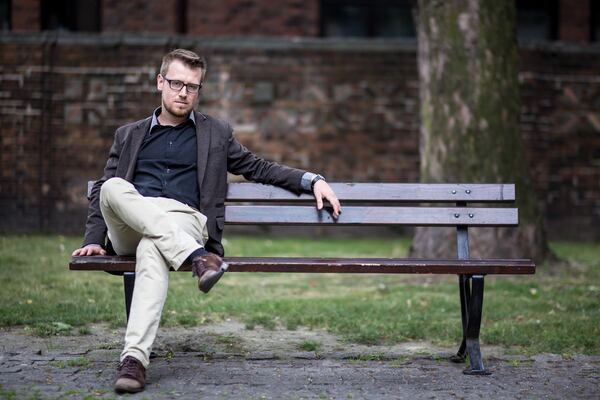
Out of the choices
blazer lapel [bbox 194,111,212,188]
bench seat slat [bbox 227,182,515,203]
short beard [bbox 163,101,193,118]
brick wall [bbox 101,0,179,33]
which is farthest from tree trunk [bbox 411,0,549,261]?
brick wall [bbox 101,0,179,33]

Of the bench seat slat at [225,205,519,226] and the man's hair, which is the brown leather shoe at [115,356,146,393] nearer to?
the bench seat slat at [225,205,519,226]

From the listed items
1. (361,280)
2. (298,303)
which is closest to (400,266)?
(298,303)

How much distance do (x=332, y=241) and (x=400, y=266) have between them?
7367mm

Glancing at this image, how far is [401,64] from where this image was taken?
39.5 feet

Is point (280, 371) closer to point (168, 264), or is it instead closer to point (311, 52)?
point (168, 264)

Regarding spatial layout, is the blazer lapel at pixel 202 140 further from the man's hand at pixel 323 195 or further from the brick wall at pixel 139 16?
the brick wall at pixel 139 16

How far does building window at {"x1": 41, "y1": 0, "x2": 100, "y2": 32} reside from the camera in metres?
14.0

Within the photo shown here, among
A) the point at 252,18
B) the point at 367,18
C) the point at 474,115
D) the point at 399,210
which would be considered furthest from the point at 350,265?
the point at 367,18

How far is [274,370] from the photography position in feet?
14.7

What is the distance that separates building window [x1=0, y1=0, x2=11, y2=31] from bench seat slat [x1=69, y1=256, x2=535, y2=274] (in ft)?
35.9

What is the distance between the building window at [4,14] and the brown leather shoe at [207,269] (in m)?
11.4

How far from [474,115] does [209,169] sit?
14.6 feet

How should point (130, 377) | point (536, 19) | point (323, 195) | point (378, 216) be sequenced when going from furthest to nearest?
point (536, 19)
point (378, 216)
point (323, 195)
point (130, 377)

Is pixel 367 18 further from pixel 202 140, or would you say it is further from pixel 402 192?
pixel 202 140
